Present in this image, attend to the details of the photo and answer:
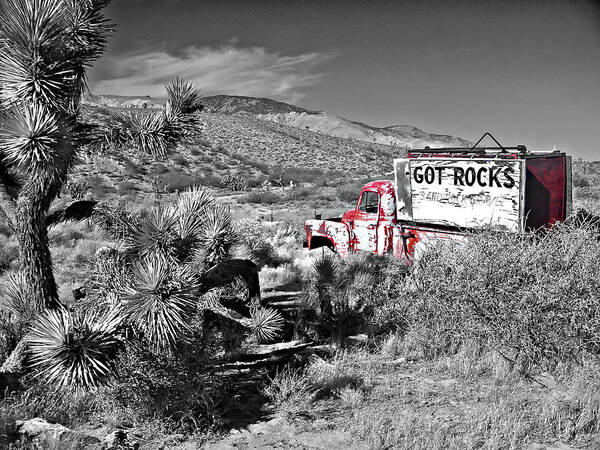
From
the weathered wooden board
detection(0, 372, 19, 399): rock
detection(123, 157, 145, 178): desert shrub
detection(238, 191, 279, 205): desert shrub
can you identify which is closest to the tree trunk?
detection(0, 372, 19, 399): rock

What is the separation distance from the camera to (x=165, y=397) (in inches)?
188

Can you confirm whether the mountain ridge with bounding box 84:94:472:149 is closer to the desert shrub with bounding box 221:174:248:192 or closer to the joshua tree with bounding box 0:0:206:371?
the desert shrub with bounding box 221:174:248:192

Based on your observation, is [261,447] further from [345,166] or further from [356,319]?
[345,166]

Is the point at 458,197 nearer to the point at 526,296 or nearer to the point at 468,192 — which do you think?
the point at 468,192

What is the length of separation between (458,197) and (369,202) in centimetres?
230

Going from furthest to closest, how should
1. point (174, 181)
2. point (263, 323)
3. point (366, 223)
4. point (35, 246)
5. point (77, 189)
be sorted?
1. point (174, 181)
2. point (366, 223)
3. point (77, 189)
4. point (263, 323)
5. point (35, 246)

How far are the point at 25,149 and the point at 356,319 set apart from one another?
544 cm

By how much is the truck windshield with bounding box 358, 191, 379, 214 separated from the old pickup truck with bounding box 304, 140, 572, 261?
0.02 meters

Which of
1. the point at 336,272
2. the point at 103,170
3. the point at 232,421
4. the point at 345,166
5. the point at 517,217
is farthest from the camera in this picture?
the point at 345,166

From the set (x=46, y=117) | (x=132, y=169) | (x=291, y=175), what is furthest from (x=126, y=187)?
(x=46, y=117)

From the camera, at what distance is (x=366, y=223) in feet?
33.0

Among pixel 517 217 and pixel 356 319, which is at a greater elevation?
pixel 517 217

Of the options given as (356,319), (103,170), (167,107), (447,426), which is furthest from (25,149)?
(103,170)

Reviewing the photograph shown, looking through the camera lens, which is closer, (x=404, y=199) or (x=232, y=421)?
(x=232, y=421)
